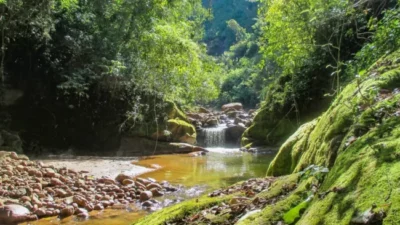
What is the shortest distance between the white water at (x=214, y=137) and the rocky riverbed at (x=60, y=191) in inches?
439

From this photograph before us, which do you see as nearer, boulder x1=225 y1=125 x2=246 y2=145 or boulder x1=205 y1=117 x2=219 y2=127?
boulder x1=225 y1=125 x2=246 y2=145

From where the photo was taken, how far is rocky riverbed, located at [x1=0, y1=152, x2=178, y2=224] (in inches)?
278

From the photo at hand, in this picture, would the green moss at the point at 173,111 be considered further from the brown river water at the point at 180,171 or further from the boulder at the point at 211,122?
the boulder at the point at 211,122

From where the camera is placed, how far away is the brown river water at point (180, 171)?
7074mm

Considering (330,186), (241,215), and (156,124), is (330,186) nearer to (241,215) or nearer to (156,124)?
(241,215)

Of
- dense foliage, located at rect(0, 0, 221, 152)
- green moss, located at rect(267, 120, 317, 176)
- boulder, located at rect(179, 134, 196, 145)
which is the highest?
dense foliage, located at rect(0, 0, 221, 152)

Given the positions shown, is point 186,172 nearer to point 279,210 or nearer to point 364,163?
point 279,210

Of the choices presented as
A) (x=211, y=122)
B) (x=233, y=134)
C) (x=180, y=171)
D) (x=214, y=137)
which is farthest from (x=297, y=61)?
(x=211, y=122)

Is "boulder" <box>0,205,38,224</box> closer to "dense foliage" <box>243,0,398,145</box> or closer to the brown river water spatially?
the brown river water

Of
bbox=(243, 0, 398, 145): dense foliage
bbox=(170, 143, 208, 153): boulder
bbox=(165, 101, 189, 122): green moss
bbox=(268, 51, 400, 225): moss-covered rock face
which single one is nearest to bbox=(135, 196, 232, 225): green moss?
bbox=(268, 51, 400, 225): moss-covered rock face

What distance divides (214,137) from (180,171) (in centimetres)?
941

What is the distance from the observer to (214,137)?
70.7 ft

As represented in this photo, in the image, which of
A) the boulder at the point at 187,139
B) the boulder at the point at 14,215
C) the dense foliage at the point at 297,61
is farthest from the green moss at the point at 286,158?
the boulder at the point at 187,139

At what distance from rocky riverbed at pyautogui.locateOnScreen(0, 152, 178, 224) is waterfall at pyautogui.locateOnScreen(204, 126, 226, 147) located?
11146 mm
